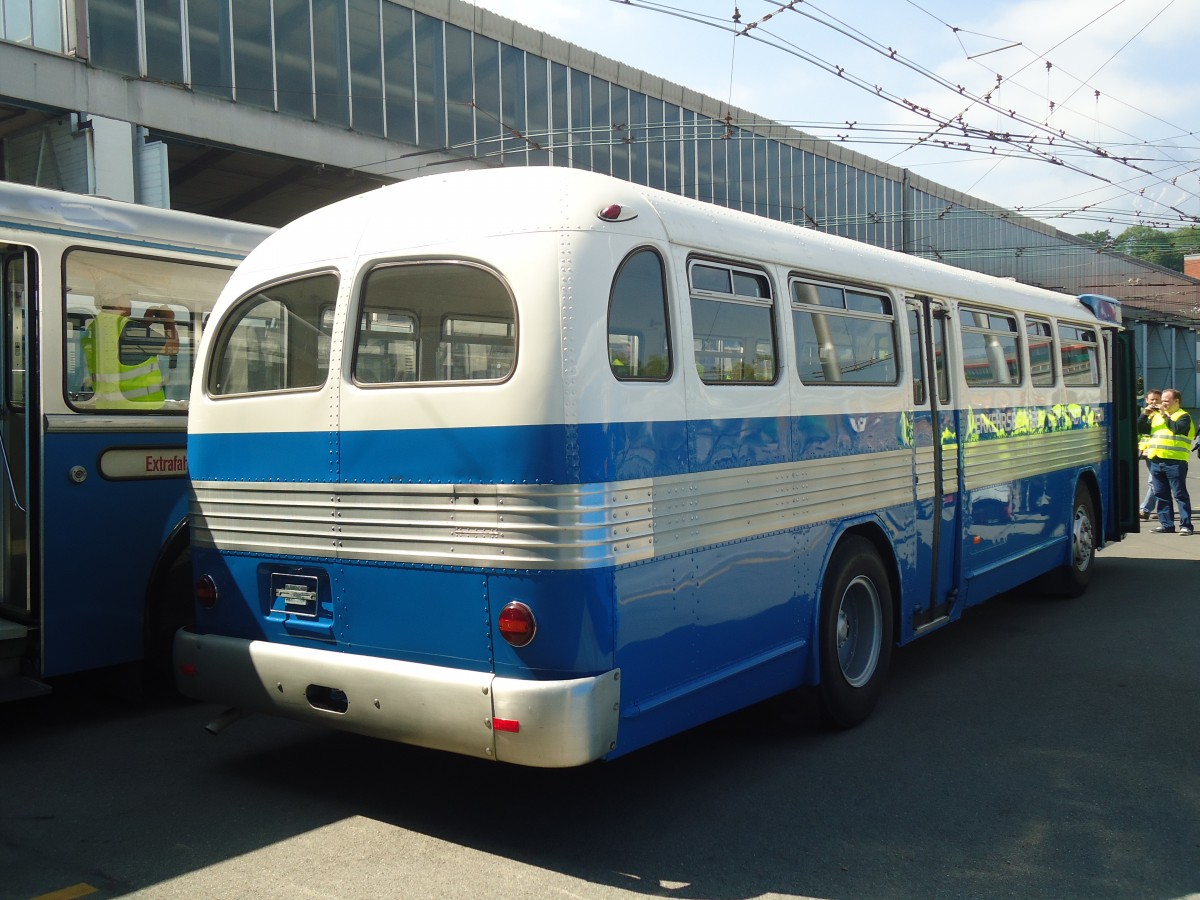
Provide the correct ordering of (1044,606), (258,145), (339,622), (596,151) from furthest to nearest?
(596,151), (258,145), (1044,606), (339,622)

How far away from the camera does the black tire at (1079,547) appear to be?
33.4 ft

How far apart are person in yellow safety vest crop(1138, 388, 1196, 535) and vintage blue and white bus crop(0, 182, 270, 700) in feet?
41.0

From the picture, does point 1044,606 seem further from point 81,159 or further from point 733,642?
point 81,159

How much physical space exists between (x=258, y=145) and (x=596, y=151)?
941 cm

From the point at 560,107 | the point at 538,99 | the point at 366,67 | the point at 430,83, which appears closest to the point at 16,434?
the point at 366,67

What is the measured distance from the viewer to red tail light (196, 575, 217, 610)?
18.1 feet

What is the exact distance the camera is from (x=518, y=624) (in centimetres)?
443

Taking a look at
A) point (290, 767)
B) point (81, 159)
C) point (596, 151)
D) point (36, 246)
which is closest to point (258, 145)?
point (81, 159)

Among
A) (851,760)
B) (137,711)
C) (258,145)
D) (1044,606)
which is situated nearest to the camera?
(851,760)

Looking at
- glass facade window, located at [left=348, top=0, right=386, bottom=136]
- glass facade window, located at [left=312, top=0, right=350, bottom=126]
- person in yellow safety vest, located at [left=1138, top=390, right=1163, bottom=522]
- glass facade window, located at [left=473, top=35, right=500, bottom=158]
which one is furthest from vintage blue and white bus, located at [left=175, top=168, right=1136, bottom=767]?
glass facade window, located at [left=473, top=35, right=500, bottom=158]

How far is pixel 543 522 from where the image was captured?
441cm

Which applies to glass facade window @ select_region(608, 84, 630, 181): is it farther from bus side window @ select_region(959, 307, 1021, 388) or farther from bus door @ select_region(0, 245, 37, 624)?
bus door @ select_region(0, 245, 37, 624)

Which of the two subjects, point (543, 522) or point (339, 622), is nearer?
point (543, 522)

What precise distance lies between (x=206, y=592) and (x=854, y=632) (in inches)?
138
